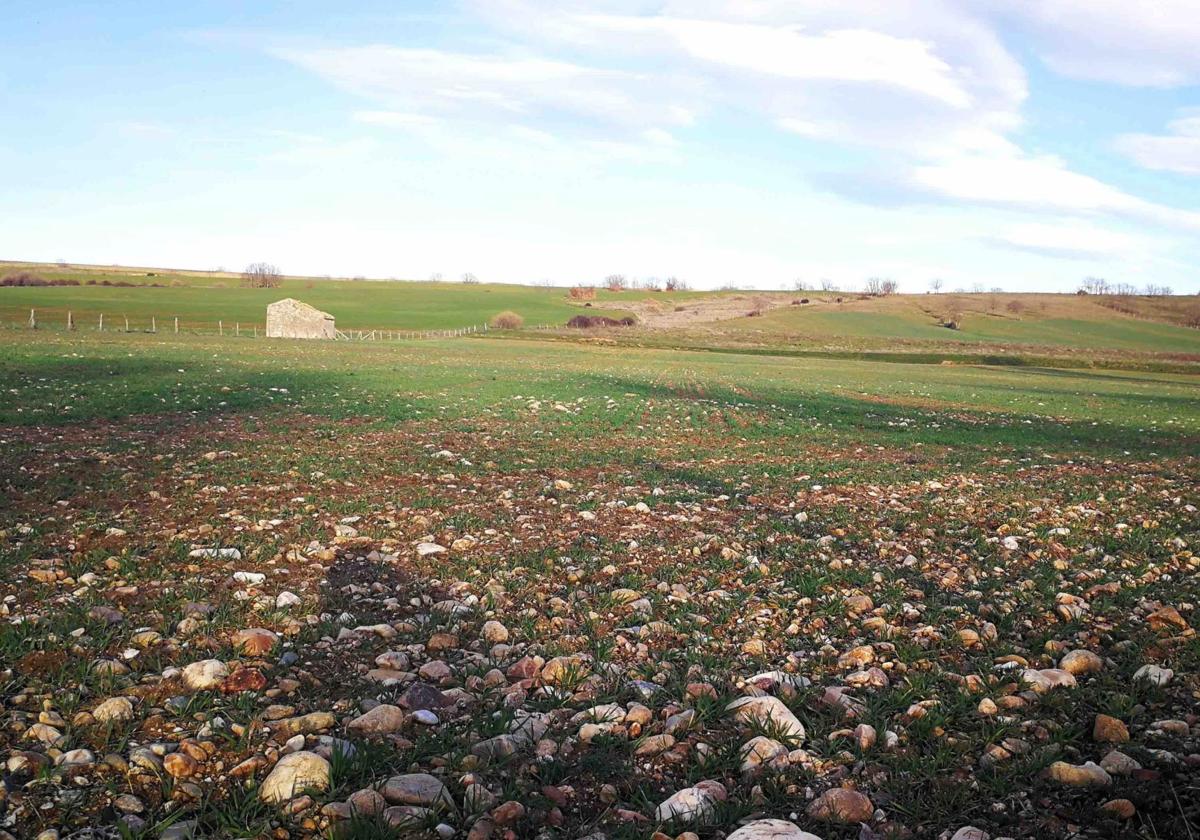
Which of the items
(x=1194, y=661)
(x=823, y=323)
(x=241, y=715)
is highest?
(x=823, y=323)

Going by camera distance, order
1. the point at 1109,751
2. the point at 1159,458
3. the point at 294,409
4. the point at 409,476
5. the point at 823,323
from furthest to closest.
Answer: the point at 823,323 → the point at 294,409 → the point at 1159,458 → the point at 409,476 → the point at 1109,751

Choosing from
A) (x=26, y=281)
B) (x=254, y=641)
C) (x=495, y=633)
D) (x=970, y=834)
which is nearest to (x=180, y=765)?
(x=254, y=641)

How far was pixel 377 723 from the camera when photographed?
3.75 metres

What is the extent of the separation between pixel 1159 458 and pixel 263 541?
15.9 m

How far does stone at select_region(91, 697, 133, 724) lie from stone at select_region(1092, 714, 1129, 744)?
4.99 m

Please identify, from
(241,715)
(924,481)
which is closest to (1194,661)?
(241,715)

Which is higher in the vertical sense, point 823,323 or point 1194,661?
point 823,323

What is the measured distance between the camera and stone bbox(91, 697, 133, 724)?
11.9 ft

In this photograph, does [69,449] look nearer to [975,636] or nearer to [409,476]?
[409,476]

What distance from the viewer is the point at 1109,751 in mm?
3467

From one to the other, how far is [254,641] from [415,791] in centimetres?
202

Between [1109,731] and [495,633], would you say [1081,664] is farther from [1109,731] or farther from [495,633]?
[495,633]

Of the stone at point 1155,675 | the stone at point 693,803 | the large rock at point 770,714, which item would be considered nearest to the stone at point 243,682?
the stone at point 693,803

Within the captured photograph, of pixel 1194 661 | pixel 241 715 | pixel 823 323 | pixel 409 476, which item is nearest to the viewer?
pixel 241 715
